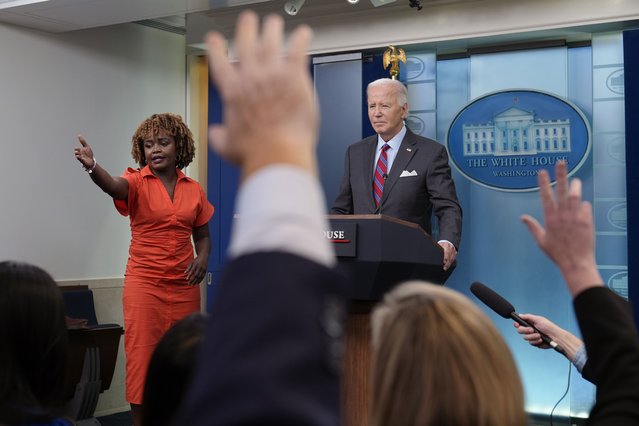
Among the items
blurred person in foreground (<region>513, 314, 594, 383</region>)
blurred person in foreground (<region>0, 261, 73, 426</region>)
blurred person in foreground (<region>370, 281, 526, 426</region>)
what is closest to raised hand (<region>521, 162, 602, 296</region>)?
blurred person in foreground (<region>370, 281, 526, 426</region>)

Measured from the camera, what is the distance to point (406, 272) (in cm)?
297

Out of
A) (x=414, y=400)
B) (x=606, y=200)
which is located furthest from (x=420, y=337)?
(x=606, y=200)

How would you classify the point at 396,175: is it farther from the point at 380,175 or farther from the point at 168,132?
the point at 168,132

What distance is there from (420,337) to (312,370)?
0.39 metres

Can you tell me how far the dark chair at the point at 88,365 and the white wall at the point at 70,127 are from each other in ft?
1.66

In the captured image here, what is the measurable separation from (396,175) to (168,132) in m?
1.25

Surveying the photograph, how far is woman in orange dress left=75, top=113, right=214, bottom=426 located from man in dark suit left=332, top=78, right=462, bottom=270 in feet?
2.65

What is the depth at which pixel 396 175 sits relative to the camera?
4254mm

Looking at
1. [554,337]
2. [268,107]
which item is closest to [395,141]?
[554,337]

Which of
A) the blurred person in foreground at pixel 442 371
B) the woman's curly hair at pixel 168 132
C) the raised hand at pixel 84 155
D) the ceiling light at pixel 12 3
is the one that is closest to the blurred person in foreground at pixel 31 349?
the blurred person in foreground at pixel 442 371

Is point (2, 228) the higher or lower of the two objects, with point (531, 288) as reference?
higher

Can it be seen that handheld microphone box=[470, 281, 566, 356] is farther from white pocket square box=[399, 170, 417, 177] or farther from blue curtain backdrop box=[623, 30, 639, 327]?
blue curtain backdrop box=[623, 30, 639, 327]

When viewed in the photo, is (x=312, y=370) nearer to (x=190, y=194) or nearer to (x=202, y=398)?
(x=202, y=398)

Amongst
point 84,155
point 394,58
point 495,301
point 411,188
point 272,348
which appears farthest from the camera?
point 394,58
